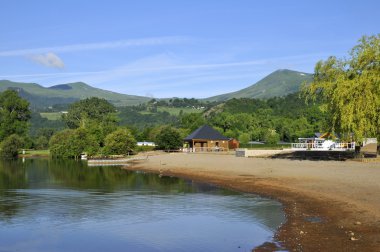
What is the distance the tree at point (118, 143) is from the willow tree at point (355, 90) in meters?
45.7

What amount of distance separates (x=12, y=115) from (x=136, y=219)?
110m

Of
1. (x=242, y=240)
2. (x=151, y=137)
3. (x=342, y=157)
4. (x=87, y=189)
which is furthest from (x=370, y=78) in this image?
(x=151, y=137)

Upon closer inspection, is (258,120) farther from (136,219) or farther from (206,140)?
(136,219)

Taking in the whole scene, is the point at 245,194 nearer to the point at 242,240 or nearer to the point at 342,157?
the point at 242,240

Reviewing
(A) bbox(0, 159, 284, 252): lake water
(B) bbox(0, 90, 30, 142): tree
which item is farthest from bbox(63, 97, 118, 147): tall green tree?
(A) bbox(0, 159, 284, 252): lake water

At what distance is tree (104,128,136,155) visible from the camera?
3494 inches

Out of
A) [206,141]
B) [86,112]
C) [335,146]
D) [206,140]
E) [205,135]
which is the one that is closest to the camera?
[335,146]

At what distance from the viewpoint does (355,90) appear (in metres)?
45.6

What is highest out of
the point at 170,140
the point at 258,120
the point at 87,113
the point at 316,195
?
the point at 87,113

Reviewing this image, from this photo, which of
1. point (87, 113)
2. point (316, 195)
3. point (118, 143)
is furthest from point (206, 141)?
point (87, 113)

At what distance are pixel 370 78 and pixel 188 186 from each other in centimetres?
2108

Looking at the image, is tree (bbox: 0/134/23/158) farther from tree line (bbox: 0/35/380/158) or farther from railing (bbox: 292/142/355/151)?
railing (bbox: 292/142/355/151)

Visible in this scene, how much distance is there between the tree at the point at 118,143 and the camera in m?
88.8

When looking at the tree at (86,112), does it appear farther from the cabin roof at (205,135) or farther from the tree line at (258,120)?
the cabin roof at (205,135)
